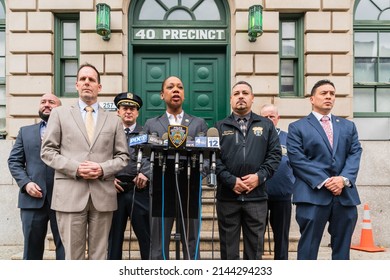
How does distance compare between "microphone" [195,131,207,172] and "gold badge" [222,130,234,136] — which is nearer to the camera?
"microphone" [195,131,207,172]

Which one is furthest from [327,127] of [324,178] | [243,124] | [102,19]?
[102,19]

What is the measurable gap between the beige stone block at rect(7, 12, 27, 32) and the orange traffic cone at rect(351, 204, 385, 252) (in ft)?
24.6

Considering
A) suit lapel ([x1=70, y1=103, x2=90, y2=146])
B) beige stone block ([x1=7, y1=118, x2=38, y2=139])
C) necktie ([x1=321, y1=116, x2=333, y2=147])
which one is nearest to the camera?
suit lapel ([x1=70, y1=103, x2=90, y2=146])

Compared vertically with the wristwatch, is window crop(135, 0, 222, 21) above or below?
above

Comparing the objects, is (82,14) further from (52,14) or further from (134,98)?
(134,98)

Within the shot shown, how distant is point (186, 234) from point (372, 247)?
484 cm

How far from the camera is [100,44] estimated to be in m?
8.47

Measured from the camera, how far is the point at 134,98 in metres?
5.34

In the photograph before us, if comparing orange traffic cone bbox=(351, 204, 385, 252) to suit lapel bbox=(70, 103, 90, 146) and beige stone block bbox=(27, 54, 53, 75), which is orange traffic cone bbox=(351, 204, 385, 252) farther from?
beige stone block bbox=(27, 54, 53, 75)

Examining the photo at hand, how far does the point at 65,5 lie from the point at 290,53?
4702mm

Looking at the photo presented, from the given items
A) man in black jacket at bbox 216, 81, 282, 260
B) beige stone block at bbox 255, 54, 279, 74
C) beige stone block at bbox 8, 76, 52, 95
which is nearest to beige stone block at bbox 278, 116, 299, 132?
beige stone block at bbox 255, 54, 279, 74

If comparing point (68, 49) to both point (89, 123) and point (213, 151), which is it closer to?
point (89, 123)

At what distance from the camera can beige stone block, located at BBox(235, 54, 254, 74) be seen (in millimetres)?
8477
